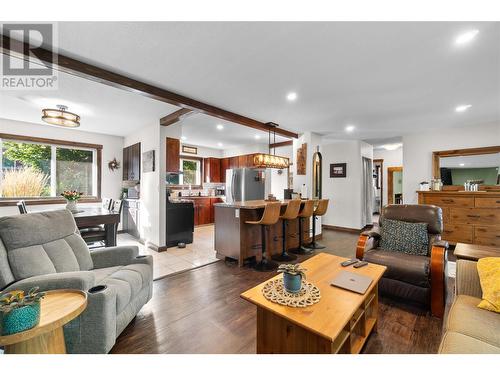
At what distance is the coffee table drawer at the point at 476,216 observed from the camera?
383 centimetres

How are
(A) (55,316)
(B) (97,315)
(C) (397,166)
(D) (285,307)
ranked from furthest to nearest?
(C) (397,166) → (B) (97,315) → (D) (285,307) → (A) (55,316)

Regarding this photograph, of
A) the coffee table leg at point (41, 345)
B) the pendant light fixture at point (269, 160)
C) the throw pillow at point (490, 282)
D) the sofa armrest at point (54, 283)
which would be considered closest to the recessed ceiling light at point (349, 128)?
the pendant light fixture at point (269, 160)

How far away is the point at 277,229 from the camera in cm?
395

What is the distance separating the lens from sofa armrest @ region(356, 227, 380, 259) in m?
2.47

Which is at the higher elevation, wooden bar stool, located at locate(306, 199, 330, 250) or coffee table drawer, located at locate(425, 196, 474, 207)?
coffee table drawer, located at locate(425, 196, 474, 207)

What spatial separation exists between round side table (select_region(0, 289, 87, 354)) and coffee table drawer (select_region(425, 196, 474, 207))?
18.5ft

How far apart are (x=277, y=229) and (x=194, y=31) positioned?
3.11 m

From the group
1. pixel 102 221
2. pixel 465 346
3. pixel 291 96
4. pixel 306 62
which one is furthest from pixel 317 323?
pixel 102 221

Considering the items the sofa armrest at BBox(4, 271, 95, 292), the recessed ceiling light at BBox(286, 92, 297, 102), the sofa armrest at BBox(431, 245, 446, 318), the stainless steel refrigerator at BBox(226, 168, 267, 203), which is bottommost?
the sofa armrest at BBox(431, 245, 446, 318)

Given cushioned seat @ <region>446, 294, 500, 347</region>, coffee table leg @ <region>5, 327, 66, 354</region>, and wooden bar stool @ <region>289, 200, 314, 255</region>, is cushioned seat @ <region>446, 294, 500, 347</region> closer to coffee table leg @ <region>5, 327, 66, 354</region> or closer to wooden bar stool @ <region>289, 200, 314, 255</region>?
coffee table leg @ <region>5, 327, 66, 354</region>

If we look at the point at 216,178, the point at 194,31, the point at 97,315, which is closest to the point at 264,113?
the point at 194,31

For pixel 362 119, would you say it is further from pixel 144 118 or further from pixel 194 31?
pixel 144 118

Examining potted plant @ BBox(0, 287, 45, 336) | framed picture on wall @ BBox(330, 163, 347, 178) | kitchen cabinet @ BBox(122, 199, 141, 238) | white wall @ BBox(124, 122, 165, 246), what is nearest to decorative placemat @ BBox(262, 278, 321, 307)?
potted plant @ BBox(0, 287, 45, 336)

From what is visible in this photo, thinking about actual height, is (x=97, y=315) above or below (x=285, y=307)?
below
